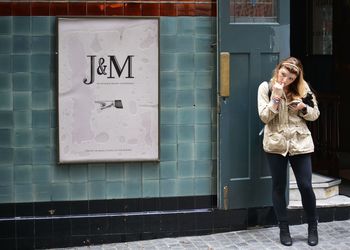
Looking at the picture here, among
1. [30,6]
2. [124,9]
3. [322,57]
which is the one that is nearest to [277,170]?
[124,9]

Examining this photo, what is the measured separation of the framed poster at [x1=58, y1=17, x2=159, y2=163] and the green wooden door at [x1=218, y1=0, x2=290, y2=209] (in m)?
0.69

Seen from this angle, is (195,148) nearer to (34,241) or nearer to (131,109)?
→ (131,109)

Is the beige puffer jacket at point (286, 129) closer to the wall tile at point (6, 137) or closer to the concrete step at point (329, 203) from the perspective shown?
the concrete step at point (329, 203)

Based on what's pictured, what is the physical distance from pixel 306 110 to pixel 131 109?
5.59ft

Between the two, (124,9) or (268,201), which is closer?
(124,9)

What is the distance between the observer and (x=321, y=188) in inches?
291

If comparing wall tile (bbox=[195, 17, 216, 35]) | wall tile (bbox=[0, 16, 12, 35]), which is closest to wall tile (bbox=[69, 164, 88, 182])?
wall tile (bbox=[0, 16, 12, 35])

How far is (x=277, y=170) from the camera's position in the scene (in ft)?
21.0

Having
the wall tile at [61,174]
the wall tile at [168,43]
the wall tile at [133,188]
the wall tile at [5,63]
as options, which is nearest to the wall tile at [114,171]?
the wall tile at [133,188]

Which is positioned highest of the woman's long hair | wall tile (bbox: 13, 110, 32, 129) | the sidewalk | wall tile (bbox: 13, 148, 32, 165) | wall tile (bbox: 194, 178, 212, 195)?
the woman's long hair

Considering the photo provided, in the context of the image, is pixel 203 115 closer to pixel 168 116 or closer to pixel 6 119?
pixel 168 116

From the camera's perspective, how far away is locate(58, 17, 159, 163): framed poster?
650 cm

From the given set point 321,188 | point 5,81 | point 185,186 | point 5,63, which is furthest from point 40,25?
point 321,188

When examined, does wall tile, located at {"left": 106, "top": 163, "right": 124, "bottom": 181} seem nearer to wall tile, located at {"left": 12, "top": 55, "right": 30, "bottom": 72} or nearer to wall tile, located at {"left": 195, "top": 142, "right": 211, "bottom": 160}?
wall tile, located at {"left": 195, "top": 142, "right": 211, "bottom": 160}
